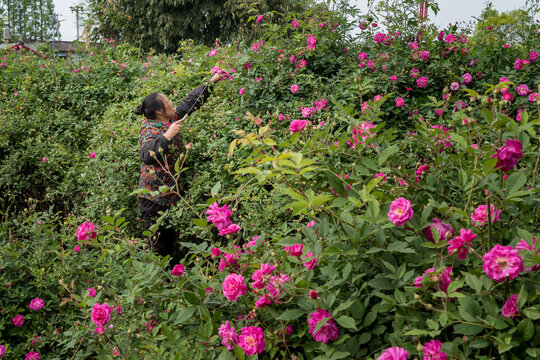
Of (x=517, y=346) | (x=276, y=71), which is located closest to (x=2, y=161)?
(x=276, y=71)

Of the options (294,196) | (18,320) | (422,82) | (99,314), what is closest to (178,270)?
(99,314)

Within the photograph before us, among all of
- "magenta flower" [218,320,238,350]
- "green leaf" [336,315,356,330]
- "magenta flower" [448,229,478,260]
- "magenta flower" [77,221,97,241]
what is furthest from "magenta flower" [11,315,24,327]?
"magenta flower" [448,229,478,260]

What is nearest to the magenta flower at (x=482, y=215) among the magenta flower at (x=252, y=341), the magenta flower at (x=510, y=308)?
the magenta flower at (x=510, y=308)

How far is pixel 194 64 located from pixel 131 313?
13.8 feet

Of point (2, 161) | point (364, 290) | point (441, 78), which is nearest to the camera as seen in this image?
point (364, 290)

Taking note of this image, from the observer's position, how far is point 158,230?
375 centimetres

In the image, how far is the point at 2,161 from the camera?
5344 mm

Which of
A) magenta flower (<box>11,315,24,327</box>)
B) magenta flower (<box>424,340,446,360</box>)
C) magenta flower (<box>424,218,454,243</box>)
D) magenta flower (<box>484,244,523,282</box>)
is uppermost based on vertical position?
magenta flower (<box>484,244,523,282</box>)

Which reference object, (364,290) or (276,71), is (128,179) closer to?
(276,71)

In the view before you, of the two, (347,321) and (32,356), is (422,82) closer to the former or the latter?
(347,321)

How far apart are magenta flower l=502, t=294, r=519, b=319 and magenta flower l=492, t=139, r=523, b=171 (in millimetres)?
342

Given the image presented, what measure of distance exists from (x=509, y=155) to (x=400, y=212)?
0.32 metres

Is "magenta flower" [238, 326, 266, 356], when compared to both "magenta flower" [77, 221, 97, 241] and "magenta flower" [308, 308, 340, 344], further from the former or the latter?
→ "magenta flower" [77, 221, 97, 241]

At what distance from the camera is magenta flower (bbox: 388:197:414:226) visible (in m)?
1.24
